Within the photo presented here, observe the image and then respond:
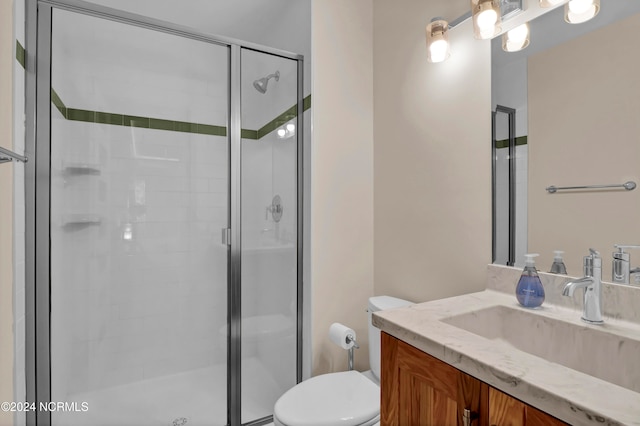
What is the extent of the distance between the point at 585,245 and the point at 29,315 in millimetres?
2045

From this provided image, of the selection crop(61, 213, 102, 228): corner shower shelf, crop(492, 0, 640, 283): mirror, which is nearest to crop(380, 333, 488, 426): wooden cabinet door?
crop(492, 0, 640, 283): mirror

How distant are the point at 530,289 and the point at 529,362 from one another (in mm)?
431

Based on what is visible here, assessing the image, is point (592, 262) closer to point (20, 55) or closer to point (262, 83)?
point (262, 83)

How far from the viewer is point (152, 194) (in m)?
1.87

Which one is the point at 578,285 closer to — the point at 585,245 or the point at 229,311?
the point at 585,245

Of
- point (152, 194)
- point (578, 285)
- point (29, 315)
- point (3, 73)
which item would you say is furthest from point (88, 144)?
point (578, 285)

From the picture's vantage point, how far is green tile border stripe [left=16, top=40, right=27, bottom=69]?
1244 mm

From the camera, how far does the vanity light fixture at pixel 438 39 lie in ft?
4.36

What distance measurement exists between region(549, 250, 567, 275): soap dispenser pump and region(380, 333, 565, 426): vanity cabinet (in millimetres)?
599

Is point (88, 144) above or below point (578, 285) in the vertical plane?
above

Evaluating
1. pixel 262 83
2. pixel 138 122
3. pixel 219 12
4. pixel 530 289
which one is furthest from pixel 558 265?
pixel 219 12

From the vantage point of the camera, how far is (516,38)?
44.9 inches

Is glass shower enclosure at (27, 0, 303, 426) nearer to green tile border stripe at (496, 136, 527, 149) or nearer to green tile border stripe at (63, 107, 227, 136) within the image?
green tile border stripe at (63, 107, 227, 136)

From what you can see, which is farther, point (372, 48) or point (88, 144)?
point (372, 48)
